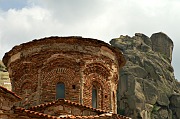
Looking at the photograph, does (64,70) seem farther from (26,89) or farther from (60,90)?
(26,89)

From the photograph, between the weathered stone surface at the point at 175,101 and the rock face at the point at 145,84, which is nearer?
the rock face at the point at 145,84

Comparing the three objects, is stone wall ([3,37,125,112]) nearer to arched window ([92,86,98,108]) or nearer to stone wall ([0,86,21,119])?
arched window ([92,86,98,108])

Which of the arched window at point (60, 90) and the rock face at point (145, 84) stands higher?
the rock face at point (145, 84)

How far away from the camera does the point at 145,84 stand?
50.2 meters

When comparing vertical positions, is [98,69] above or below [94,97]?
above

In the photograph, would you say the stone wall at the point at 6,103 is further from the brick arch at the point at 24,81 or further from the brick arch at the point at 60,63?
the brick arch at the point at 60,63

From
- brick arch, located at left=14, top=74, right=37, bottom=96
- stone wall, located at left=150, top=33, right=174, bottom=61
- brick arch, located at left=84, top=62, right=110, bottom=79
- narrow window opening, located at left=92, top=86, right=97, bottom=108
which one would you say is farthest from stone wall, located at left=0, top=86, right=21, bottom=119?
stone wall, located at left=150, top=33, right=174, bottom=61

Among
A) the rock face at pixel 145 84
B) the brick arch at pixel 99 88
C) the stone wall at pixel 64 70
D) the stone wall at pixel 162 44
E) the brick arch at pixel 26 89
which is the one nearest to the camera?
the stone wall at pixel 64 70

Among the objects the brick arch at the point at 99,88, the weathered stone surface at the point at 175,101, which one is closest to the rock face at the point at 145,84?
the weathered stone surface at the point at 175,101

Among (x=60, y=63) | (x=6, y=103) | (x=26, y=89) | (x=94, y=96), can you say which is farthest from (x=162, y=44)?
→ (x=6, y=103)

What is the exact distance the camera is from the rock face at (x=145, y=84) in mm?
48125

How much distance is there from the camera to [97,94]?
714 inches

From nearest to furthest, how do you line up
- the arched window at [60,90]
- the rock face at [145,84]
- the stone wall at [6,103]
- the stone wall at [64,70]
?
the stone wall at [6,103], the arched window at [60,90], the stone wall at [64,70], the rock face at [145,84]

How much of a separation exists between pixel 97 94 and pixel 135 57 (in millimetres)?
35685
